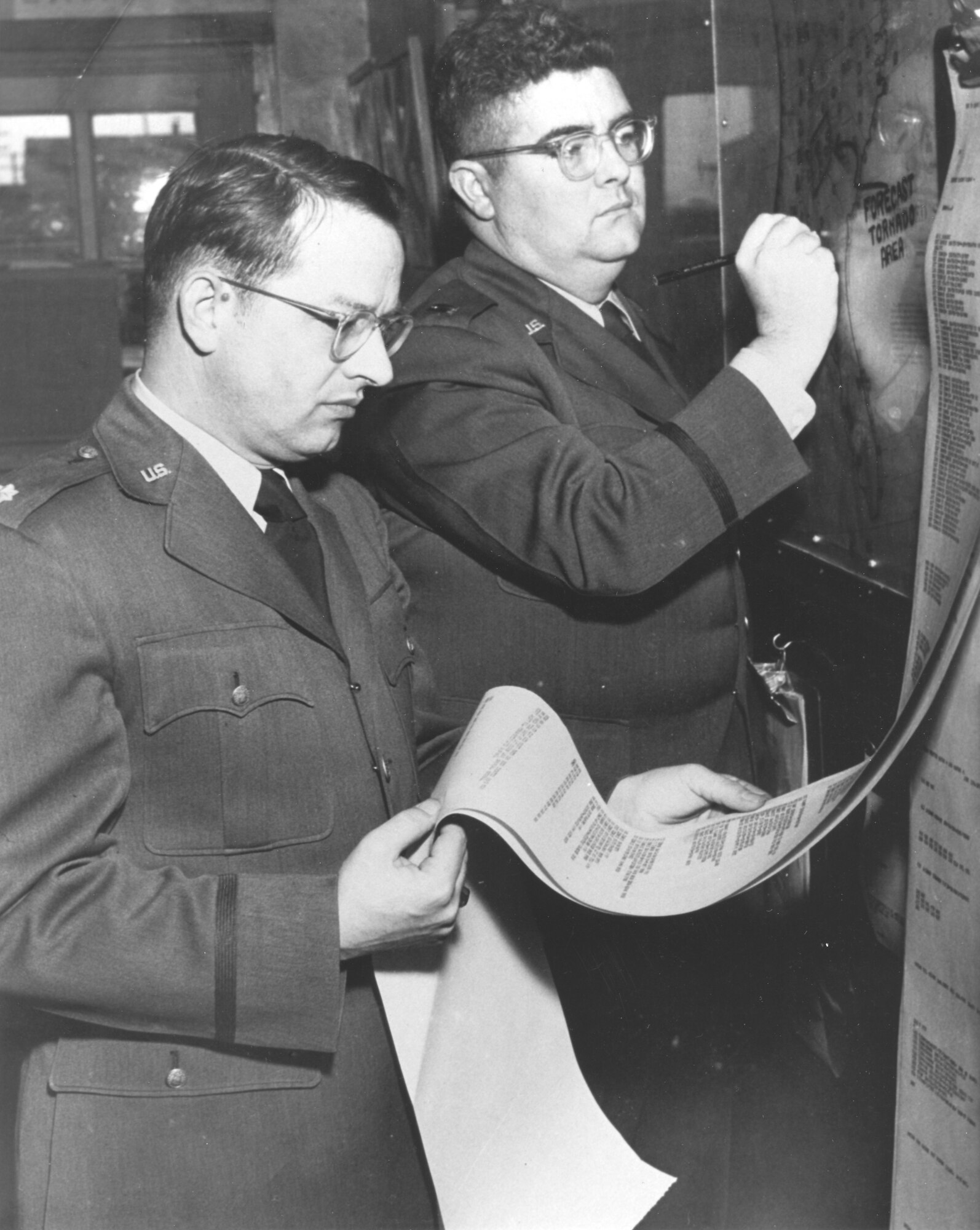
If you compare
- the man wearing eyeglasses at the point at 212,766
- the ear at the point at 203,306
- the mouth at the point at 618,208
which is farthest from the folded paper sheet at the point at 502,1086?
the mouth at the point at 618,208

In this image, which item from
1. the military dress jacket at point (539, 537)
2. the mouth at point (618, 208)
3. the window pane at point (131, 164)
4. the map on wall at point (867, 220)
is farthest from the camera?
the window pane at point (131, 164)

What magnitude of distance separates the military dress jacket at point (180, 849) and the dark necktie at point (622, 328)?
490mm

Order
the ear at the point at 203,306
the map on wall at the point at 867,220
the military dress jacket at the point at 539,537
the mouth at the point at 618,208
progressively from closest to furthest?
the ear at the point at 203,306, the map on wall at the point at 867,220, the military dress jacket at the point at 539,537, the mouth at the point at 618,208

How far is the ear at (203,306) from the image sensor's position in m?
1.04

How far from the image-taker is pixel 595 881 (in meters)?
0.99

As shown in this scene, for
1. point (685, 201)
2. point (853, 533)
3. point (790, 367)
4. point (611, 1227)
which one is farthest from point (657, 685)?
point (685, 201)

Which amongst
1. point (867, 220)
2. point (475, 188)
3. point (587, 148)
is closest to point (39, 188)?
point (475, 188)

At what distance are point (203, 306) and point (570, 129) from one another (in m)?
0.52

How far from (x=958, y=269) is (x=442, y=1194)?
86cm

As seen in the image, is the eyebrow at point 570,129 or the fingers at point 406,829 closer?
the fingers at point 406,829

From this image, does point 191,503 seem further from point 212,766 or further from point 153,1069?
point 153,1069

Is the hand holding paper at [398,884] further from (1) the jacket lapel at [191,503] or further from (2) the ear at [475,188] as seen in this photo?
(2) the ear at [475,188]

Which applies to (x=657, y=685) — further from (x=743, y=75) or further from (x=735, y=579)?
(x=743, y=75)

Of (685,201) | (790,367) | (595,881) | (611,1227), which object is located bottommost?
(611,1227)
